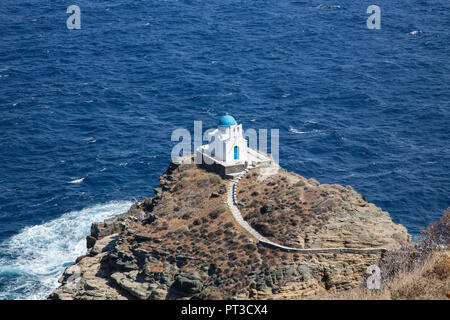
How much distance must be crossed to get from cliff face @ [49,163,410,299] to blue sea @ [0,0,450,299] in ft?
50.5

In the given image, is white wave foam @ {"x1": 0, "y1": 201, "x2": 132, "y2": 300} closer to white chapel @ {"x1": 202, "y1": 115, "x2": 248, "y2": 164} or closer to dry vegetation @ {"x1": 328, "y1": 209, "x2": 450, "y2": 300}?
white chapel @ {"x1": 202, "y1": 115, "x2": 248, "y2": 164}

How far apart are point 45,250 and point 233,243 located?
3480 cm

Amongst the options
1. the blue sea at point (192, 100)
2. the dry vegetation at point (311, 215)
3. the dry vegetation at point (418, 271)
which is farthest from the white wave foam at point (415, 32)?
the dry vegetation at point (418, 271)

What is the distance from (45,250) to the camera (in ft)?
300

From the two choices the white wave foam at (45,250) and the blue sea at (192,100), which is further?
the blue sea at (192,100)

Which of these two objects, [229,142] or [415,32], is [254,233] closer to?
[229,142]

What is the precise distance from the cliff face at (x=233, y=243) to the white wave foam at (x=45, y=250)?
6.82m

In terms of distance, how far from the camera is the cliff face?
2559 inches

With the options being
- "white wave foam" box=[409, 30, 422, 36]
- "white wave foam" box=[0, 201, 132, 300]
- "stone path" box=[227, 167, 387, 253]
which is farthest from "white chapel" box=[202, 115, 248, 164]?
"white wave foam" box=[409, 30, 422, 36]

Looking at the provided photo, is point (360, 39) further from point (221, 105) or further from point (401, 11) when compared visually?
Result: point (221, 105)

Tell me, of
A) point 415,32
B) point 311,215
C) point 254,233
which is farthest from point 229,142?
point 415,32

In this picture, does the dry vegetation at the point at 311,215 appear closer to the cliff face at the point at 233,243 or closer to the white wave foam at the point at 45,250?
the cliff face at the point at 233,243

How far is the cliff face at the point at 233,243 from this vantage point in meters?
65.0

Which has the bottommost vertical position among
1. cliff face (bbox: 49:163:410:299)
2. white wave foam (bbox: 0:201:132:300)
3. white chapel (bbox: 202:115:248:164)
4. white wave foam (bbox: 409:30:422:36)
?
white wave foam (bbox: 0:201:132:300)
